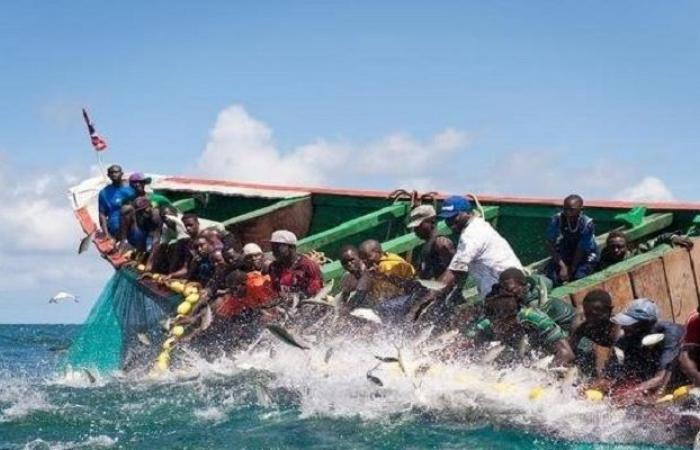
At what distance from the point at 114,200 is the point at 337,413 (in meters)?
7.58

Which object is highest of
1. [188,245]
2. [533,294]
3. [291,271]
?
[188,245]

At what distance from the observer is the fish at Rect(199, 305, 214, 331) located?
1110 centimetres

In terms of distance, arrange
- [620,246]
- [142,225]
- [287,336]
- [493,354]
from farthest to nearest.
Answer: [142,225]
[620,246]
[287,336]
[493,354]

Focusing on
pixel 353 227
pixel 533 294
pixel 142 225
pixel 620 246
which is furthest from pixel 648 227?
pixel 142 225

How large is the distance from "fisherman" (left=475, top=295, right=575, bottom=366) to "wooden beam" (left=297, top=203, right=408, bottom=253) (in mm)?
4188

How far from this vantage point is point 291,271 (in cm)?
1110

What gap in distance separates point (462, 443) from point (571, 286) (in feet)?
8.77

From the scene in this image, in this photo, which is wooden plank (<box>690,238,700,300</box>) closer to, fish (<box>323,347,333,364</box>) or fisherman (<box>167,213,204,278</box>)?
fish (<box>323,347,333,364</box>)

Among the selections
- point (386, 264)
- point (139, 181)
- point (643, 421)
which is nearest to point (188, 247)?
point (139, 181)

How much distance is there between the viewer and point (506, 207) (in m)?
13.6

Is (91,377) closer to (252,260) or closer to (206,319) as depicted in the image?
(206,319)

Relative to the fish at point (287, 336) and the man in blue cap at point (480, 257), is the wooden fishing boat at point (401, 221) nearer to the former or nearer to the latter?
the man in blue cap at point (480, 257)

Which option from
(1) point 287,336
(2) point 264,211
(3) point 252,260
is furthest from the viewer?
(2) point 264,211

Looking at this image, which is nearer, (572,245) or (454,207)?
(454,207)
